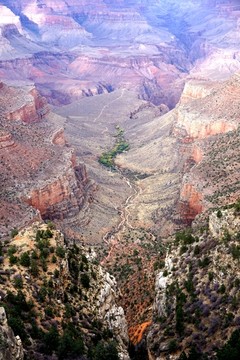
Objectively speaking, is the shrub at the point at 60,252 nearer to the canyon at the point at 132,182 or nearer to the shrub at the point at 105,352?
the canyon at the point at 132,182

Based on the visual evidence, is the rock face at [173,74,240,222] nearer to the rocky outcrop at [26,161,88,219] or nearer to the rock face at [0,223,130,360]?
the rocky outcrop at [26,161,88,219]

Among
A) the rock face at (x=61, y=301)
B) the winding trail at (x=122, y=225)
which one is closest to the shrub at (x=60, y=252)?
the rock face at (x=61, y=301)

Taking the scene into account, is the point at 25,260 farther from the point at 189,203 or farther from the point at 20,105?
Answer: the point at 20,105

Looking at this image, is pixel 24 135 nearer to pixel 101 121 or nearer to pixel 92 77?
pixel 101 121

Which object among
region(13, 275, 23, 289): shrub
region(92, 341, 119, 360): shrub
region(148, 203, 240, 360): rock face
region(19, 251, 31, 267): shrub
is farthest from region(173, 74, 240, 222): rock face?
region(13, 275, 23, 289): shrub

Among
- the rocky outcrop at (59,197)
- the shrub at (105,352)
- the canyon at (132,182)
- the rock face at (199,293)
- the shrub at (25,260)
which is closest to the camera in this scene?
the shrub at (105,352)

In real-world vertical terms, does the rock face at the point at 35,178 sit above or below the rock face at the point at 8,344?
below

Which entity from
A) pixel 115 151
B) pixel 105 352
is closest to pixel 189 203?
pixel 105 352
